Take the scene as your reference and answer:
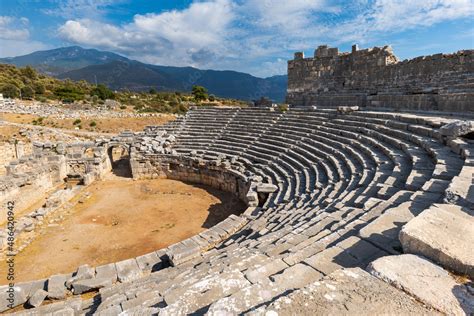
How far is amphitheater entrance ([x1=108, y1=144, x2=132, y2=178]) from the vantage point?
729 inches

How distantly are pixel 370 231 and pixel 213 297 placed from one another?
2307 mm

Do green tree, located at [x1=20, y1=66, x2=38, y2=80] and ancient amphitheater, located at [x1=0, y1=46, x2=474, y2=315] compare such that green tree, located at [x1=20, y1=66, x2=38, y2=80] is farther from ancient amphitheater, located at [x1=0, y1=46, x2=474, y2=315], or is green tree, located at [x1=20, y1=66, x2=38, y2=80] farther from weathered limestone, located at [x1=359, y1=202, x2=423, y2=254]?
weathered limestone, located at [x1=359, y1=202, x2=423, y2=254]

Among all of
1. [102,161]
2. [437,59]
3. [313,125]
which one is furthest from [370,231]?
[102,161]

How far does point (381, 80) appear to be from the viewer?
48.8 feet

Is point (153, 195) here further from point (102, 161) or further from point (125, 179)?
point (102, 161)

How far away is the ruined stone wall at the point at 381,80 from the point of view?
36.1ft

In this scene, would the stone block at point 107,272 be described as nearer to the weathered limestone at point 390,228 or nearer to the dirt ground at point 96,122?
the weathered limestone at point 390,228

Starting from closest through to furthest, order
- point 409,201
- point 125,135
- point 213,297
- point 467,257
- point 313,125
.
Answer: point 467,257 < point 213,297 < point 409,201 < point 313,125 < point 125,135

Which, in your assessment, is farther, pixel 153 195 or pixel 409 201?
pixel 153 195

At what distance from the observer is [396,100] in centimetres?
1283

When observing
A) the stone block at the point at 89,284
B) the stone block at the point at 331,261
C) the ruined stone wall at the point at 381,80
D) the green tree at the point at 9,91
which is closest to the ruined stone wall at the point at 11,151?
the stone block at the point at 89,284

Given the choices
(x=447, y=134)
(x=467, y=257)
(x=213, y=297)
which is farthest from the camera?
(x=447, y=134)

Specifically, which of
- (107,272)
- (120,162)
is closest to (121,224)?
(107,272)

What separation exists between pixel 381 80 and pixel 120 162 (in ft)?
60.8
